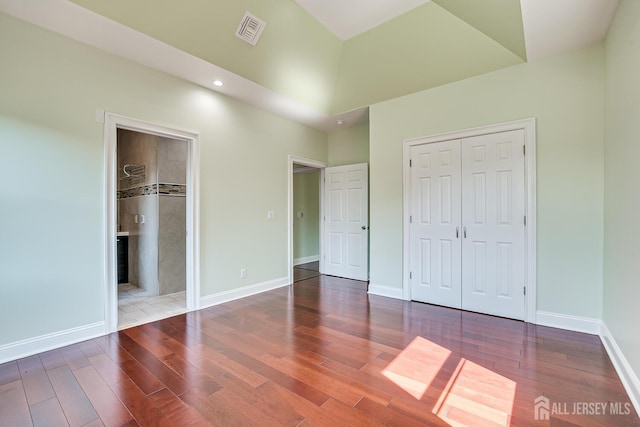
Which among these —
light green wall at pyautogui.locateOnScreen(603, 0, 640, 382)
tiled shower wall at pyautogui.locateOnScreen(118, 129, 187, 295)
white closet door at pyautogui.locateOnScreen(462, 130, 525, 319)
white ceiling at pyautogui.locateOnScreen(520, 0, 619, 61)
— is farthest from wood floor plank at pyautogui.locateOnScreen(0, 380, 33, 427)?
white ceiling at pyautogui.locateOnScreen(520, 0, 619, 61)

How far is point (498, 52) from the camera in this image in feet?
10.1

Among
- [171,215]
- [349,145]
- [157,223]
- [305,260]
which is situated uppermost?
[349,145]

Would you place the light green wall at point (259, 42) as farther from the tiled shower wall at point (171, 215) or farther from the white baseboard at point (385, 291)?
the white baseboard at point (385, 291)

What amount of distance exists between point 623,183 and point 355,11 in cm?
289

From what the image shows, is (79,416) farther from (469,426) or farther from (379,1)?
(379,1)

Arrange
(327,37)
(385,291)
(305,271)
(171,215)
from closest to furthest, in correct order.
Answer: (327,37) < (385,291) < (171,215) < (305,271)

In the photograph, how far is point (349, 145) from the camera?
5.33 metres

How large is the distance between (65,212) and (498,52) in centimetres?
456

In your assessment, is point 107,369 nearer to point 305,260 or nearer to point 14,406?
point 14,406

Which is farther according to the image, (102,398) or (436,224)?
(436,224)

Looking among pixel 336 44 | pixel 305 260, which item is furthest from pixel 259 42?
pixel 305 260

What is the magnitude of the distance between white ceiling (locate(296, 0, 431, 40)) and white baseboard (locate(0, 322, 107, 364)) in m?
3.87

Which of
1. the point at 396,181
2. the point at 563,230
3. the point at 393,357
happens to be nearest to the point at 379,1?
the point at 396,181

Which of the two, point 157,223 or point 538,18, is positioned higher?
point 538,18
